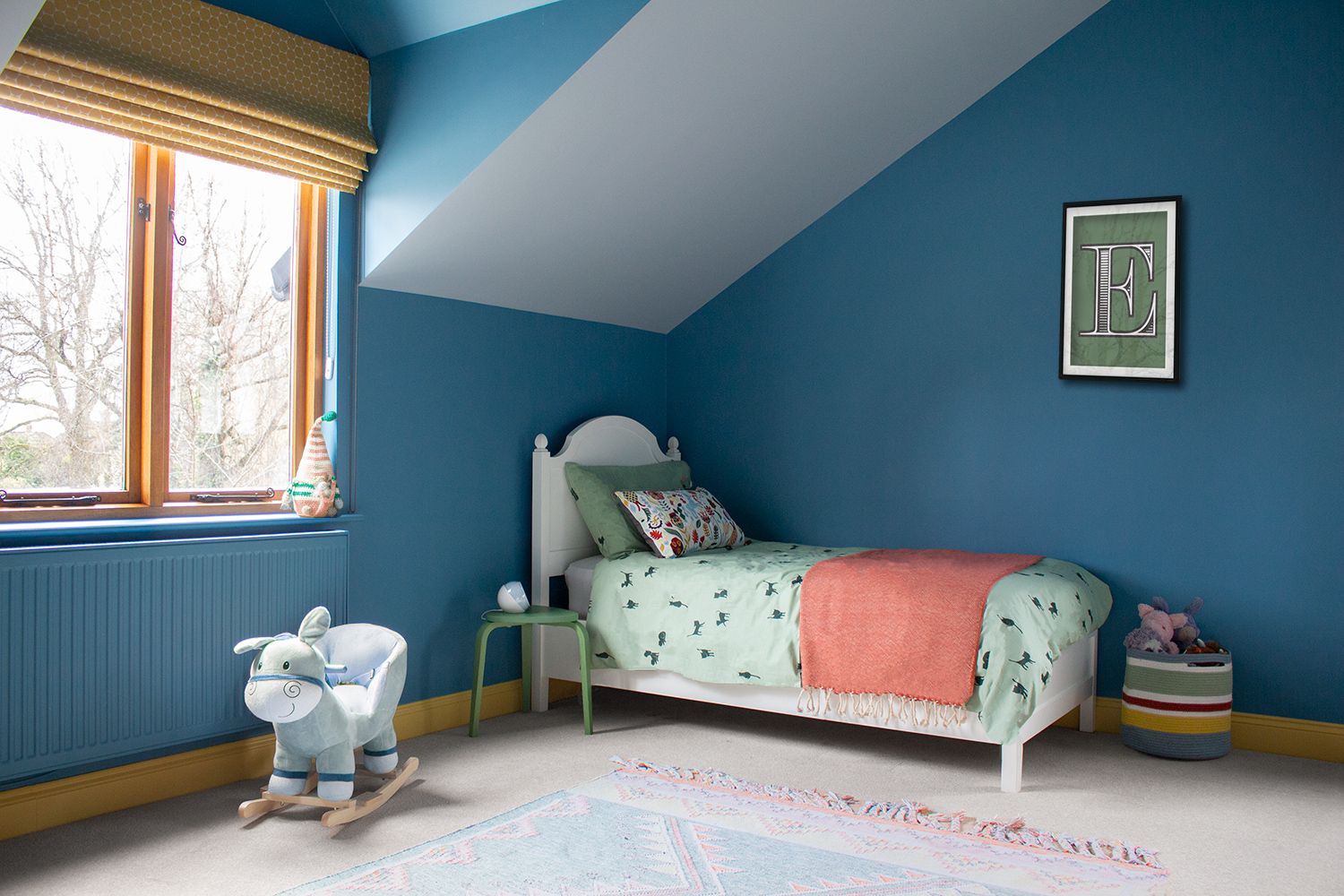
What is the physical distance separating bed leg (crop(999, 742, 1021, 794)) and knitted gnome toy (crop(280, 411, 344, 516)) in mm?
2200

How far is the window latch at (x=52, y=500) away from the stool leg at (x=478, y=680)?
4.27 feet

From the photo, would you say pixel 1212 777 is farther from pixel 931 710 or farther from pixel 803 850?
pixel 803 850

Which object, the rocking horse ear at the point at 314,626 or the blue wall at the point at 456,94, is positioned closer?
the rocking horse ear at the point at 314,626

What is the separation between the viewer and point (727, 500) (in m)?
4.91

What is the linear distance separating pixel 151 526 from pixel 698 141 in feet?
6.93

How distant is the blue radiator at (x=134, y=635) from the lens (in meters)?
2.71

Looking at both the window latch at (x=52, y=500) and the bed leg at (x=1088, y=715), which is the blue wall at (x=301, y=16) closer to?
the window latch at (x=52, y=500)

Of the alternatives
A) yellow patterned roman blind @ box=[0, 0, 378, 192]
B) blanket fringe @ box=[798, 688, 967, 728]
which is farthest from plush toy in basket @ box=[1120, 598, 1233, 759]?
yellow patterned roman blind @ box=[0, 0, 378, 192]

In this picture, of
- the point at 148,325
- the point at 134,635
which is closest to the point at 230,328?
the point at 148,325

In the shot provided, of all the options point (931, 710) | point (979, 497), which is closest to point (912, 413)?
point (979, 497)

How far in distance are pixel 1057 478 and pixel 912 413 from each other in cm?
63

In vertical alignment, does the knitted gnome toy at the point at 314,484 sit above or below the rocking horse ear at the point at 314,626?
above

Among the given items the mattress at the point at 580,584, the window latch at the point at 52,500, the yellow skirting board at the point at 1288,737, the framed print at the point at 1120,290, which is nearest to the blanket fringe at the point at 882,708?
the mattress at the point at 580,584

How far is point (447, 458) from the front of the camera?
12.8ft
